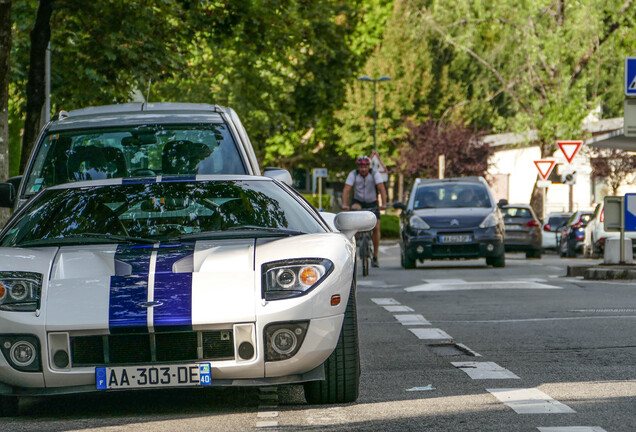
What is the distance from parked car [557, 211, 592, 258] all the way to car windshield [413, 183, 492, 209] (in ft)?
31.5

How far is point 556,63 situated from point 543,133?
2.79 meters

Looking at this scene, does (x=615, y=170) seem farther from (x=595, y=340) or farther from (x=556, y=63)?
(x=595, y=340)

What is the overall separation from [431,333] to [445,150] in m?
52.6

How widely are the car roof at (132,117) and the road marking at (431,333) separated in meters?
2.44

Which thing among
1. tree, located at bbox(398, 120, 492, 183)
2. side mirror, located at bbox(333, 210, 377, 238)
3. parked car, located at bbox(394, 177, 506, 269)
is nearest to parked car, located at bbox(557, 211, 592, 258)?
parked car, located at bbox(394, 177, 506, 269)

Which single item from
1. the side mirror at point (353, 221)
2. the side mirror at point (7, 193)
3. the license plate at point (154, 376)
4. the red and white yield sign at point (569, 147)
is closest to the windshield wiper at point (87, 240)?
the license plate at point (154, 376)

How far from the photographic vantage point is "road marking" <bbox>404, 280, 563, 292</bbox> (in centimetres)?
1623

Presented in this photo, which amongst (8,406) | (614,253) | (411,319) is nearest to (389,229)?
(614,253)

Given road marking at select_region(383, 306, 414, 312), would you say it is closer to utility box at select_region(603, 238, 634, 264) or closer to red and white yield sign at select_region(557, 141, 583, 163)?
utility box at select_region(603, 238, 634, 264)

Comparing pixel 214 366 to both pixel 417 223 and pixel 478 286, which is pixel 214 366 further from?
pixel 417 223

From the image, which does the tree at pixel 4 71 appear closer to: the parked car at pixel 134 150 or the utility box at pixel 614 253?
the parked car at pixel 134 150

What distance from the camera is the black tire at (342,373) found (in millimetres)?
6605

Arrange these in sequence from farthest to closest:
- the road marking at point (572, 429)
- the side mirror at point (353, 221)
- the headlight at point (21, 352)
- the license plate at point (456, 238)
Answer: the license plate at point (456, 238) → the side mirror at point (353, 221) → the headlight at point (21, 352) → the road marking at point (572, 429)

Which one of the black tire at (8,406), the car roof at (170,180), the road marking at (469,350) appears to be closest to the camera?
the black tire at (8,406)
